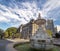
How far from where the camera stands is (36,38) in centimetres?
688

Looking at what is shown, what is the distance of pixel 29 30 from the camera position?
42750mm

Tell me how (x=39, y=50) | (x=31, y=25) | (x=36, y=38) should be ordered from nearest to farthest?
1. (x=39, y=50)
2. (x=36, y=38)
3. (x=31, y=25)

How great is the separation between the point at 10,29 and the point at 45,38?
1531 inches

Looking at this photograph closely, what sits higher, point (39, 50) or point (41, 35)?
point (41, 35)

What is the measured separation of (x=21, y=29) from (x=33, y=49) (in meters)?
43.1

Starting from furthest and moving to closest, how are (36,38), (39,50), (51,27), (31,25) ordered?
(51,27) < (31,25) < (36,38) < (39,50)

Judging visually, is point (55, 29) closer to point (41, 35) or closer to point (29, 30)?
point (29, 30)

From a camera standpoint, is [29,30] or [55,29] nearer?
[29,30]

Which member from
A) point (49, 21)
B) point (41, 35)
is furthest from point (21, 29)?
point (41, 35)

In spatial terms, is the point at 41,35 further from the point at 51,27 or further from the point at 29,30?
the point at 51,27

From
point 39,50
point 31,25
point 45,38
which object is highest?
point 31,25

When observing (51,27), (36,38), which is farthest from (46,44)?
(51,27)

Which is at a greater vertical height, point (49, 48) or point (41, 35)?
point (41, 35)

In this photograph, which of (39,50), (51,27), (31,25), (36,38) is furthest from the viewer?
(51,27)
